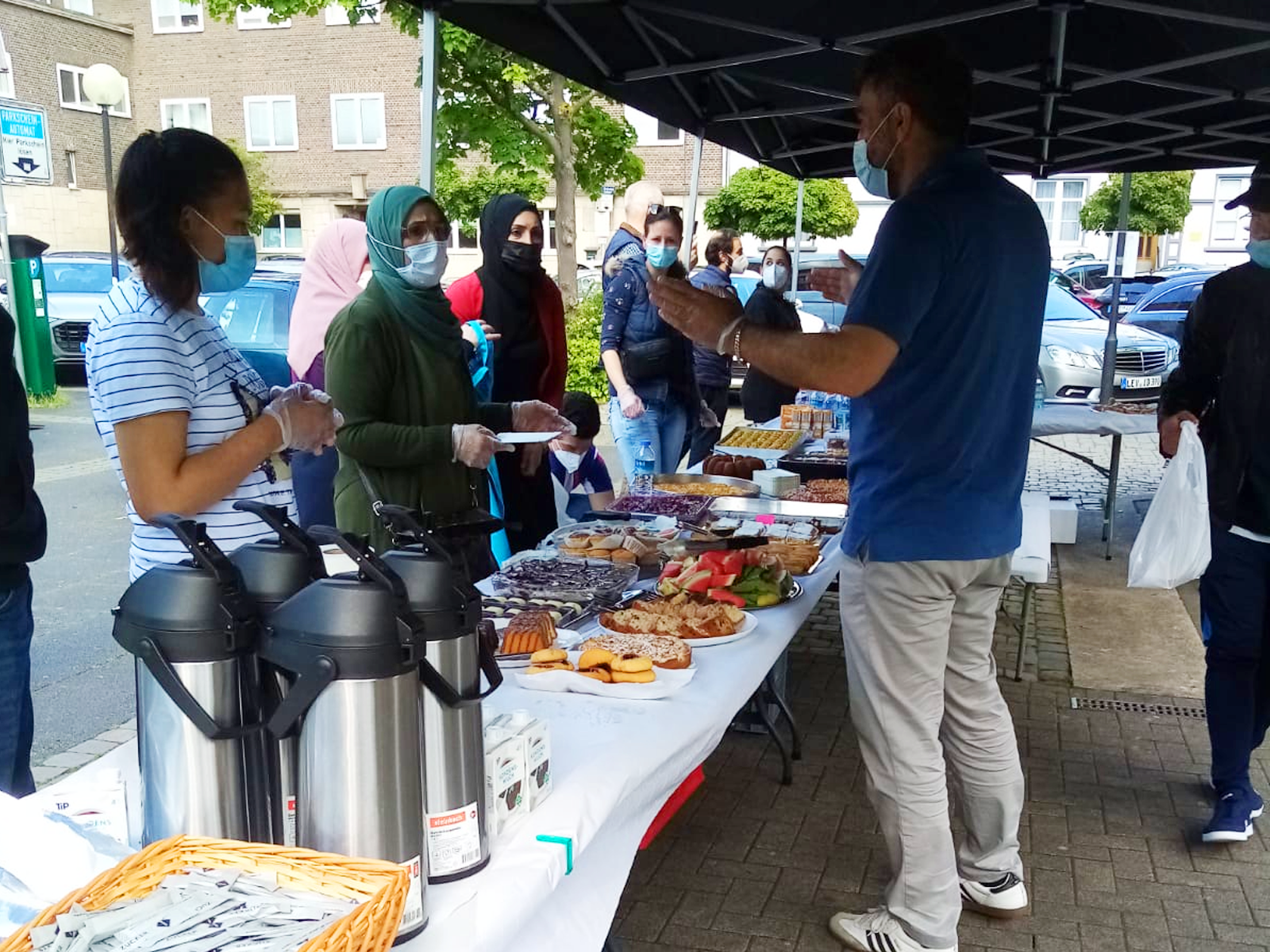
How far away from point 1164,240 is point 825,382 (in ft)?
112

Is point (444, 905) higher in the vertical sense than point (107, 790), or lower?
lower

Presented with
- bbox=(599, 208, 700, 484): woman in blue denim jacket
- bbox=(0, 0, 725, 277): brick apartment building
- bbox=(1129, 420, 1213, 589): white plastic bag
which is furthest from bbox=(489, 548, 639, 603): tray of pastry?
bbox=(0, 0, 725, 277): brick apartment building

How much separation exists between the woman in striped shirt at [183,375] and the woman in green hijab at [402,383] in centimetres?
62

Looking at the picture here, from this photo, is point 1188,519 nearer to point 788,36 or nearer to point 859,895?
point 859,895

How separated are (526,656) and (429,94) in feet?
6.99

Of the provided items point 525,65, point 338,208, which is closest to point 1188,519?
point 525,65

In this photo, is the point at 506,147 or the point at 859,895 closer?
the point at 859,895

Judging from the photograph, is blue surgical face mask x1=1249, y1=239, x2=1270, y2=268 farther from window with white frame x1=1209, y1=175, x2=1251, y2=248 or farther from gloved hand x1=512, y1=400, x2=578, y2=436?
window with white frame x1=1209, y1=175, x2=1251, y2=248

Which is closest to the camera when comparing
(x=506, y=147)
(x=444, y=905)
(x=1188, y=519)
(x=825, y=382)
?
(x=444, y=905)

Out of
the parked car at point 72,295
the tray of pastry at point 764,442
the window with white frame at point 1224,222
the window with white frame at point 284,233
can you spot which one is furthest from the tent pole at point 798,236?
the window with white frame at point 1224,222

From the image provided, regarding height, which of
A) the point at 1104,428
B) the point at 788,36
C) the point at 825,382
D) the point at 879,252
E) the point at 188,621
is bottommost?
the point at 1104,428

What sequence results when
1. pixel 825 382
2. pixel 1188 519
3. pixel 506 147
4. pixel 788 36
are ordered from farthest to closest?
pixel 506 147 < pixel 788 36 < pixel 1188 519 < pixel 825 382

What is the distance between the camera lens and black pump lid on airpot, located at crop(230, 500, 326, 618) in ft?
4.40

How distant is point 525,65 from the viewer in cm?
1251
